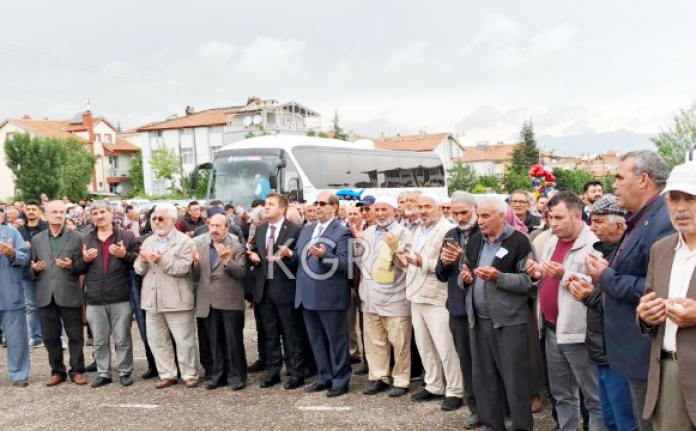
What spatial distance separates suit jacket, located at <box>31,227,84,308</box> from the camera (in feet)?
24.8

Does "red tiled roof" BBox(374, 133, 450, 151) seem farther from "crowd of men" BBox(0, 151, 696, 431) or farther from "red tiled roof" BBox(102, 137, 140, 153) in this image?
"crowd of men" BBox(0, 151, 696, 431)

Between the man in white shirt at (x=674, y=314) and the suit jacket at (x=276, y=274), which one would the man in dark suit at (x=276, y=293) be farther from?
the man in white shirt at (x=674, y=314)

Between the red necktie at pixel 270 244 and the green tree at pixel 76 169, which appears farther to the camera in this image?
the green tree at pixel 76 169

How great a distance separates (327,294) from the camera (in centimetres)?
680

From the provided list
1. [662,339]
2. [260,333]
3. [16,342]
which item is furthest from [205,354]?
[662,339]

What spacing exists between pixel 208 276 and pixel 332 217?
153 cm

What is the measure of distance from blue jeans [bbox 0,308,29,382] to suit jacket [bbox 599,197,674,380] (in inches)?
263

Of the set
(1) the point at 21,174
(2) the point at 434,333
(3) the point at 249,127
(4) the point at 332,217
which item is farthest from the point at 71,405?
(1) the point at 21,174

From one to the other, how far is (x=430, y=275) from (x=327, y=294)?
46.8 inches

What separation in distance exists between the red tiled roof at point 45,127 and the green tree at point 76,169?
6535mm

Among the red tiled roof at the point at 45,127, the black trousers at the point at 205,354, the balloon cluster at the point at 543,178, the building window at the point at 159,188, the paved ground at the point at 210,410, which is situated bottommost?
the paved ground at the point at 210,410

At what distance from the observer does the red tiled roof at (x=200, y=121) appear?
70.1m

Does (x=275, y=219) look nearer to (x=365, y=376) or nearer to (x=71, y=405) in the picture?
(x=365, y=376)

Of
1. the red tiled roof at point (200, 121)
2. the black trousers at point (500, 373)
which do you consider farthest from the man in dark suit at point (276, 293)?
the red tiled roof at point (200, 121)
